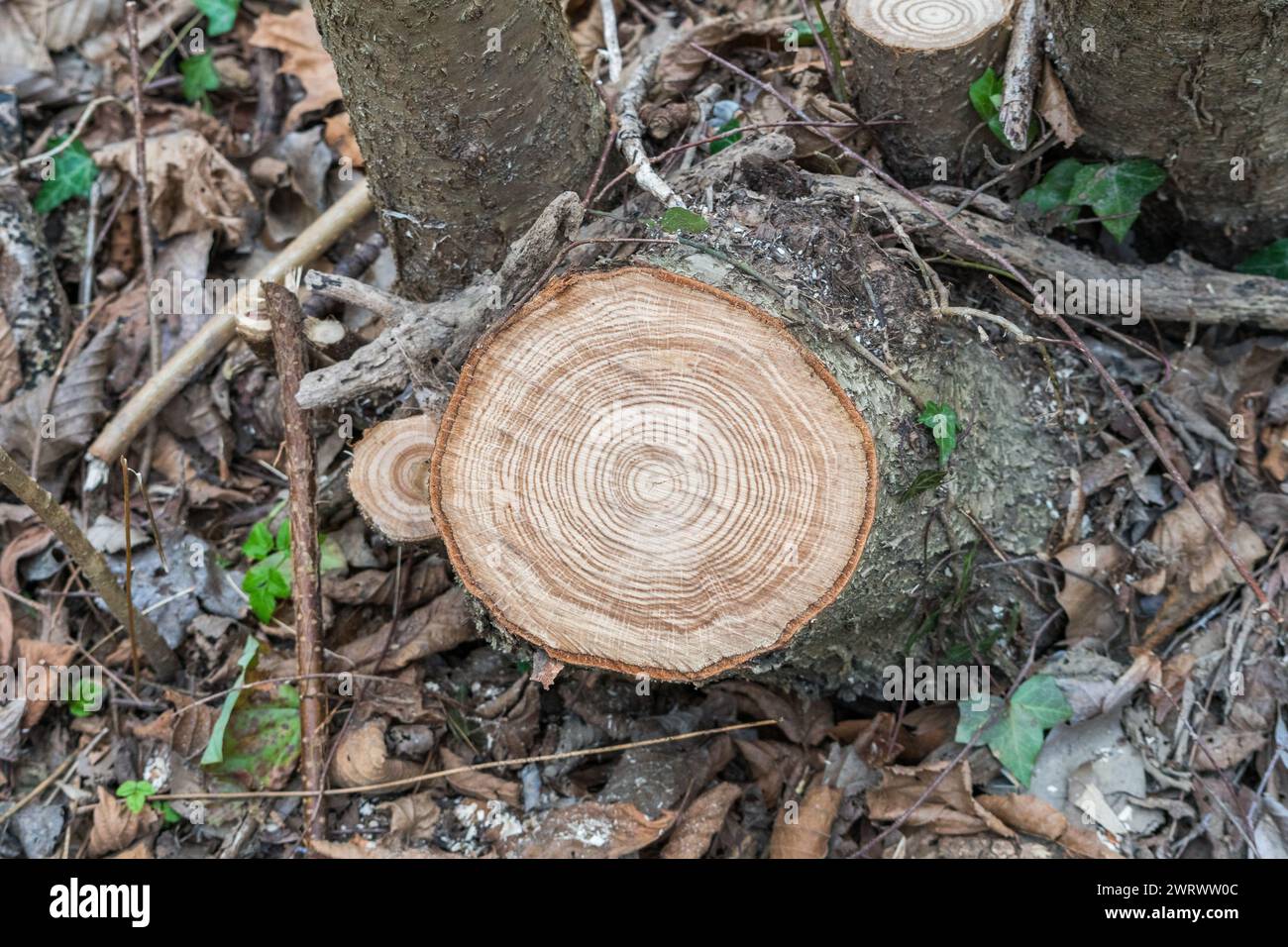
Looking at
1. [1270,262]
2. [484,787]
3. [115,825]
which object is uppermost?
[1270,262]

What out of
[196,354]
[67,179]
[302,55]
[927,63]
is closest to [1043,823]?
[927,63]

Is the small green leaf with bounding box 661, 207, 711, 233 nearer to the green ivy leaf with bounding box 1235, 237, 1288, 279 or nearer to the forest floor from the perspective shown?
the forest floor

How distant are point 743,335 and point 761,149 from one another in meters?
0.69

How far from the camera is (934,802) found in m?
2.51

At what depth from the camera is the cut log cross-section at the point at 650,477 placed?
1969 mm

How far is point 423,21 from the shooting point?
84.2 inches

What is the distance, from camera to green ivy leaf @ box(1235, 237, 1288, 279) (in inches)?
105

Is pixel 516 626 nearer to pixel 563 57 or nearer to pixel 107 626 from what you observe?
pixel 563 57

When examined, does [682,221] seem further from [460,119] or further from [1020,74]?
[1020,74]

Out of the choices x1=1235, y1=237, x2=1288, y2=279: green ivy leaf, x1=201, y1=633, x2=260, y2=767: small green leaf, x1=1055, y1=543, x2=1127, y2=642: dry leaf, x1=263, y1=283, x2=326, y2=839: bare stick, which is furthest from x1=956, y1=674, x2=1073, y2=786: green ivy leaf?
x1=201, y1=633, x2=260, y2=767: small green leaf

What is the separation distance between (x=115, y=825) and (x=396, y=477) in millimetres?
1257

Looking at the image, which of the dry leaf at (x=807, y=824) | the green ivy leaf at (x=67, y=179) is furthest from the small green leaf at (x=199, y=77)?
the dry leaf at (x=807, y=824)

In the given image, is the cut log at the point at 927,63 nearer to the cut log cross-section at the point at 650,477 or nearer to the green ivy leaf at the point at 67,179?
the cut log cross-section at the point at 650,477

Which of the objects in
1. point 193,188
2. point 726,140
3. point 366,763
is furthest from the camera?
point 193,188
